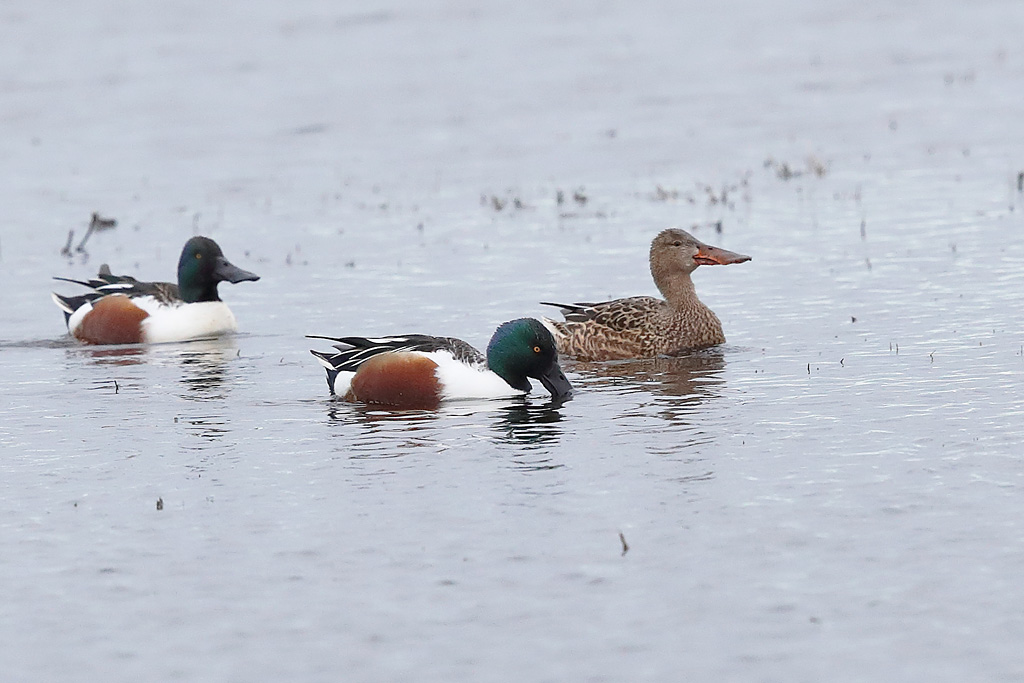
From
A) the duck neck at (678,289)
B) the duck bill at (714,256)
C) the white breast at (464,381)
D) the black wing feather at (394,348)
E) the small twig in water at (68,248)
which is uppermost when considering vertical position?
the small twig in water at (68,248)

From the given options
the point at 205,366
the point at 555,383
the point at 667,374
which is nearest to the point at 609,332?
the point at 667,374

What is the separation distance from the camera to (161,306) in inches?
538

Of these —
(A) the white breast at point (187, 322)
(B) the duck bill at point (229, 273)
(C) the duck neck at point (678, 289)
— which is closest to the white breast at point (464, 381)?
(C) the duck neck at point (678, 289)

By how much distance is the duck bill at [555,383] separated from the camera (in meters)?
10.1

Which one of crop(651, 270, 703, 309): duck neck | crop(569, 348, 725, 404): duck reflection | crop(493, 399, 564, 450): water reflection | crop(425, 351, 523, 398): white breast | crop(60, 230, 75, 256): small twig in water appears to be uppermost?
crop(60, 230, 75, 256): small twig in water

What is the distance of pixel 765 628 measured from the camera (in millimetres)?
5848

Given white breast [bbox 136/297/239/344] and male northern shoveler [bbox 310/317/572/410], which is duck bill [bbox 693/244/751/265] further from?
white breast [bbox 136/297/239/344]

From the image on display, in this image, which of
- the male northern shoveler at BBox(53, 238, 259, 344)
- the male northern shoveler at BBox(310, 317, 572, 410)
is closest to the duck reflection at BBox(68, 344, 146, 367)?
the male northern shoveler at BBox(53, 238, 259, 344)

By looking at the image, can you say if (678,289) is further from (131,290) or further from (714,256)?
(131,290)

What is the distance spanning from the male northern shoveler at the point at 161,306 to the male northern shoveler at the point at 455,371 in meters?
3.45

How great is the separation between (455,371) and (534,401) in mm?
518

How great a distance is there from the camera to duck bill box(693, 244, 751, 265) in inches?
490

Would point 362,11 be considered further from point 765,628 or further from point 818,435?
point 765,628

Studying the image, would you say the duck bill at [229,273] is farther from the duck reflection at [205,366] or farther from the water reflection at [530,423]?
the water reflection at [530,423]
